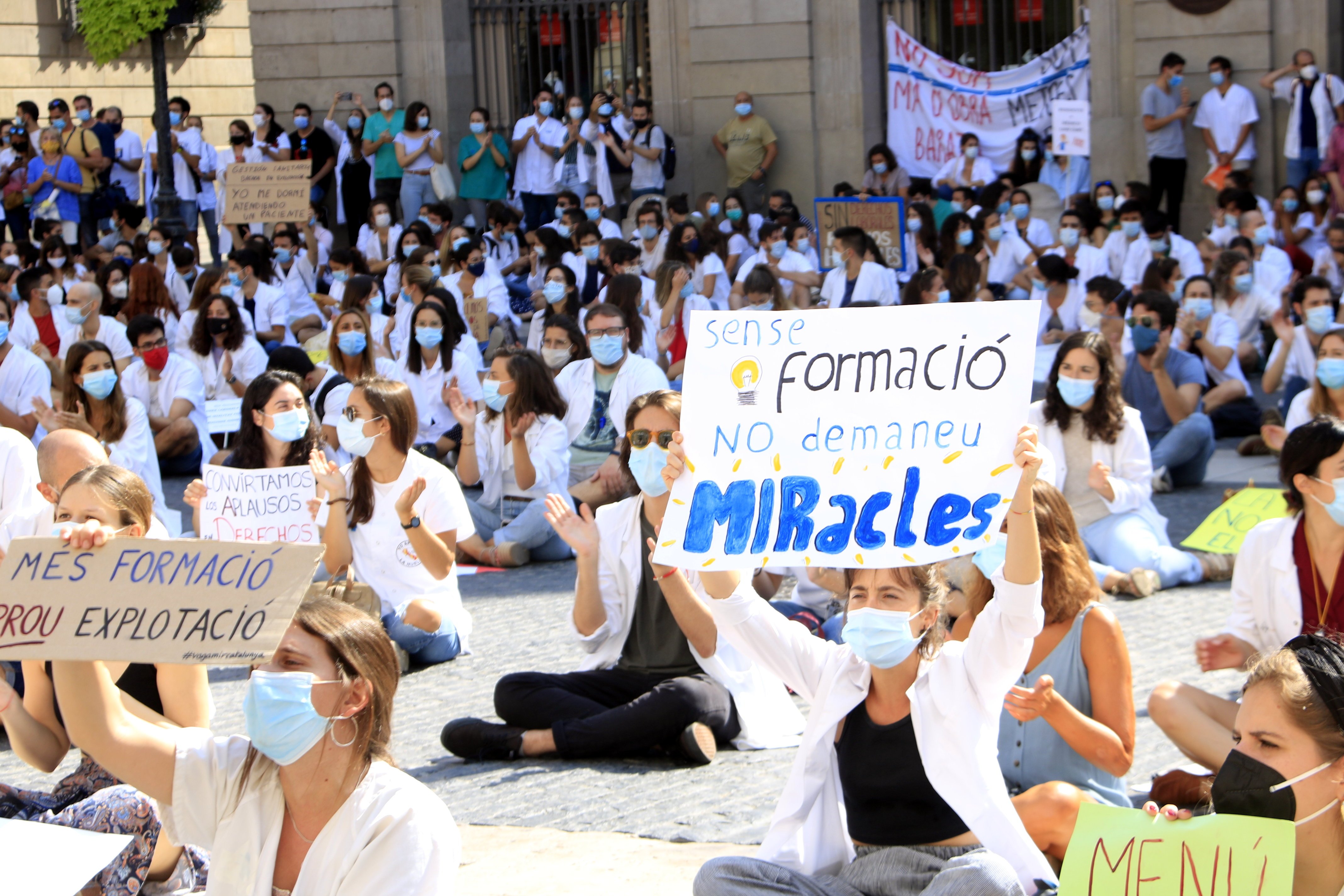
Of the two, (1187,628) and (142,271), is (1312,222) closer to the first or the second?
(1187,628)

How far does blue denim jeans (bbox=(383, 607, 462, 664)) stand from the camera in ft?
22.0

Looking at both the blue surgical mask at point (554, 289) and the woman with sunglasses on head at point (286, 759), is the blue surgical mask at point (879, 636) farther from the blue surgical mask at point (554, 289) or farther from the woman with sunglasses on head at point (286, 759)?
the blue surgical mask at point (554, 289)

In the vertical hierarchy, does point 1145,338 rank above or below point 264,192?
below

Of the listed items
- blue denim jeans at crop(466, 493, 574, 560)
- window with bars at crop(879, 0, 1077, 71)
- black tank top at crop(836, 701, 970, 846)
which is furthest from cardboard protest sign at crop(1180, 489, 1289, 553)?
window with bars at crop(879, 0, 1077, 71)

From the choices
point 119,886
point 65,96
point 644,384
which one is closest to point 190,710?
point 119,886

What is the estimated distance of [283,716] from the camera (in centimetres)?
310

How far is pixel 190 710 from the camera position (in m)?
3.98

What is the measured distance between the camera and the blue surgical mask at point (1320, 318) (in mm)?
9945

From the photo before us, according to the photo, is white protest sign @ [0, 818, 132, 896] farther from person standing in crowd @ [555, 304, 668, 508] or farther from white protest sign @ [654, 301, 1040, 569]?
person standing in crowd @ [555, 304, 668, 508]

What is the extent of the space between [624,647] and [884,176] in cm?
1347

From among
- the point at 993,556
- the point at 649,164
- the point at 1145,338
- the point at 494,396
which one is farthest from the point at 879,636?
the point at 649,164

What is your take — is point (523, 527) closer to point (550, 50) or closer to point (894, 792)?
point (894, 792)

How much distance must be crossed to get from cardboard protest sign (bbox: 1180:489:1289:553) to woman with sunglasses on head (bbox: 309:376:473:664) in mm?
2972

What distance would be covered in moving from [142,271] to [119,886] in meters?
11.1
